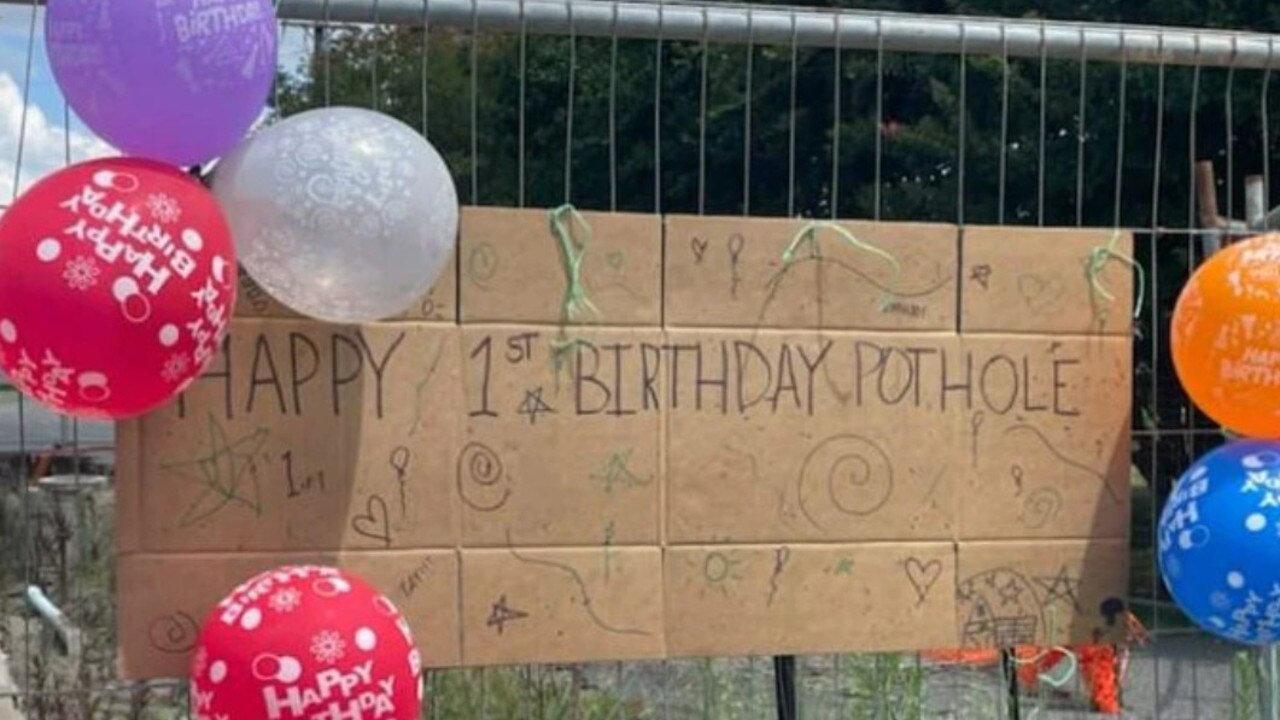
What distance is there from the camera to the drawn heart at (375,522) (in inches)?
145

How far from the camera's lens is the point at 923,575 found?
4.05m

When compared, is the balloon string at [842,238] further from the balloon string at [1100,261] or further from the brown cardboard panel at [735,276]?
the balloon string at [1100,261]

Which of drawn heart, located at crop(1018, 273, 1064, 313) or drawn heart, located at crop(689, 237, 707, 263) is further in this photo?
drawn heart, located at crop(1018, 273, 1064, 313)

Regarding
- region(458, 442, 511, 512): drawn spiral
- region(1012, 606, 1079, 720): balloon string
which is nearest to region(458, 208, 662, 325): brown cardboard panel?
region(458, 442, 511, 512): drawn spiral

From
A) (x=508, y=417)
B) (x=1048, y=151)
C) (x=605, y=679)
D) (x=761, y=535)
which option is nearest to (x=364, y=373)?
(x=508, y=417)

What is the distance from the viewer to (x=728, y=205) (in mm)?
12688

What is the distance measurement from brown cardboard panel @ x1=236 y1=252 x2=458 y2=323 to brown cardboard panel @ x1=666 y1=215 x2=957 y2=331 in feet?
1.53

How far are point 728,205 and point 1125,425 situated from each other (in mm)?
8603

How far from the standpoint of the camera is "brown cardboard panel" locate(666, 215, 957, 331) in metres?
3.90

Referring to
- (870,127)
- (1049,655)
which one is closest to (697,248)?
(1049,655)

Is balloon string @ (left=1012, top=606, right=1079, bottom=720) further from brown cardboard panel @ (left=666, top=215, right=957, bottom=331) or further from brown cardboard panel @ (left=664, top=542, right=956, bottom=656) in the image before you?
brown cardboard panel @ (left=666, top=215, right=957, bottom=331)

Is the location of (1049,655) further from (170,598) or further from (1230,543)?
(170,598)

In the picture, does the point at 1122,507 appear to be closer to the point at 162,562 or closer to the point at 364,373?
the point at 364,373

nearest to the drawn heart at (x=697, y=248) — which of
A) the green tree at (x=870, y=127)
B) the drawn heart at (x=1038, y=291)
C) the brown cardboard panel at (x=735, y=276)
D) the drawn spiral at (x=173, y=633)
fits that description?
the brown cardboard panel at (x=735, y=276)
